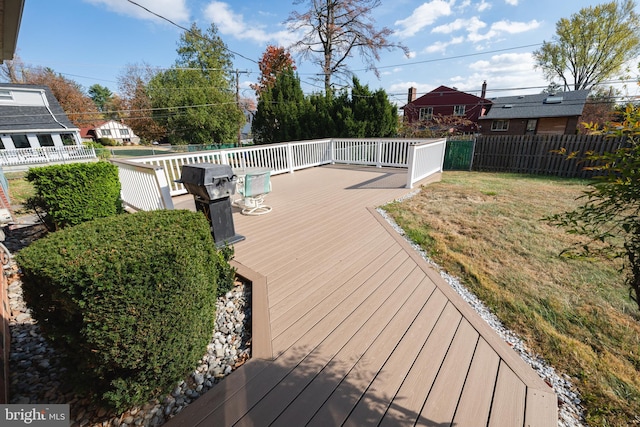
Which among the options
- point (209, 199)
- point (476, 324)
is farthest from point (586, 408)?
point (209, 199)

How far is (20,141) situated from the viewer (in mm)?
18906

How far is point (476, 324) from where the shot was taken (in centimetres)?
216

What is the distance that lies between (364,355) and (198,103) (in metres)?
21.7

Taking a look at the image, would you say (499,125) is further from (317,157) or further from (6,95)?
(6,95)

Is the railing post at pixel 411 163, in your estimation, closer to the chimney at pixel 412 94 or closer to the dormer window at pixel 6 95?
the chimney at pixel 412 94

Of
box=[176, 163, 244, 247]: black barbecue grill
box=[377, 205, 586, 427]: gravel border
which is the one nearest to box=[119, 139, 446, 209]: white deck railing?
box=[176, 163, 244, 247]: black barbecue grill

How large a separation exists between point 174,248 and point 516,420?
7.23ft

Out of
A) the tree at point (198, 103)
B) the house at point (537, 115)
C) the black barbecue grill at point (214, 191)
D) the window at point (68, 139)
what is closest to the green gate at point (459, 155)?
the black barbecue grill at point (214, 191)

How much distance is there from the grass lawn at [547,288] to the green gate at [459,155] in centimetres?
560

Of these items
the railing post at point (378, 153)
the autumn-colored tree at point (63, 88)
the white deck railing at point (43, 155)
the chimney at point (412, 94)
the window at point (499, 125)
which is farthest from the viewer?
the autumn-colored tree at point (63, 88)

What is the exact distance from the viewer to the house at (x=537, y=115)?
18.9 meters

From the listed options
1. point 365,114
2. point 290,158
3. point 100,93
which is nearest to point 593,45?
point 365,114

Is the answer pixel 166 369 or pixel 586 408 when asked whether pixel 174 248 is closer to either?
pixel 166 369

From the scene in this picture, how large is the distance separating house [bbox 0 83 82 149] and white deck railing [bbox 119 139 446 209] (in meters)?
21.9
